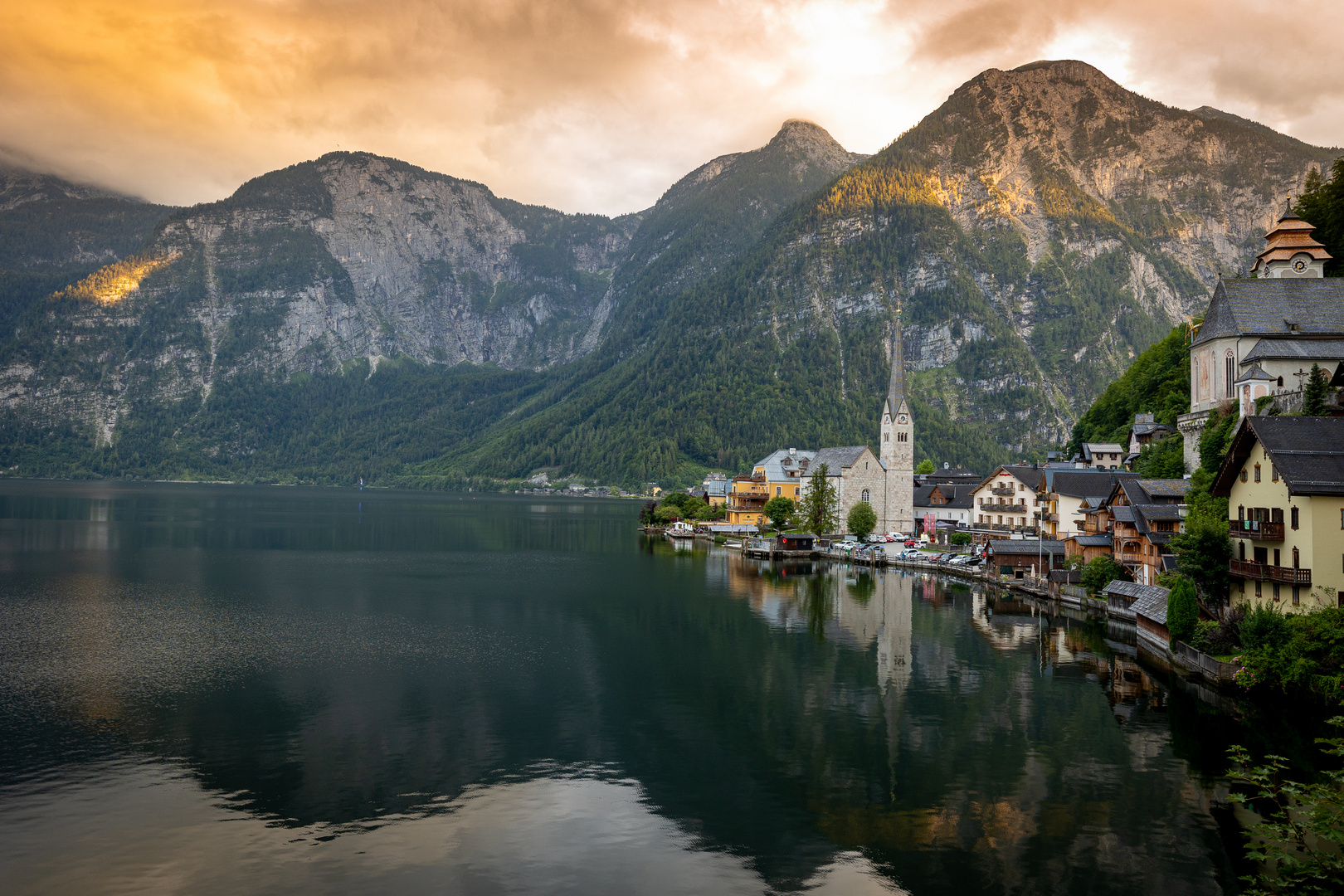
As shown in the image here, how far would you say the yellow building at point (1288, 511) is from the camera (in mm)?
35969

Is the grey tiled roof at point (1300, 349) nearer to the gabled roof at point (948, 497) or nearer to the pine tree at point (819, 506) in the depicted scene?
the gabled roof at point (948, 497)

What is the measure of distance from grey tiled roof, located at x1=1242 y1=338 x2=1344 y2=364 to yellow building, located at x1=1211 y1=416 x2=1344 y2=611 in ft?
72.0

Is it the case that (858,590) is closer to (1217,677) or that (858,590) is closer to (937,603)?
(937,603)

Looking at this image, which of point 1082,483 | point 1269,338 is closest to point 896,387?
point 1082,483

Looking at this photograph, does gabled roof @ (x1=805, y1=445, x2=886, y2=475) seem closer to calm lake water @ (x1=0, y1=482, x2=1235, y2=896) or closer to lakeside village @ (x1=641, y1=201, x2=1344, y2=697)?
lakeside village @ (x1=641, y1=201, x2=1344, y2=697)

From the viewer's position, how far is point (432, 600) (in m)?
68.8

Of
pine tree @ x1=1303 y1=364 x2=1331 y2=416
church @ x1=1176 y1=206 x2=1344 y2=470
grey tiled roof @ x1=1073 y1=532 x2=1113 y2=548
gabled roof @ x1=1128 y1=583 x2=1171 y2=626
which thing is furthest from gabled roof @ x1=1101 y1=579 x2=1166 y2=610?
church @ x1=1176 y1=206 x2=1344 y2=470

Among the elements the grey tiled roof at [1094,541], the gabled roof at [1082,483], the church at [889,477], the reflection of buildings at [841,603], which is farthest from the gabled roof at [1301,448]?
the church at [889,477]

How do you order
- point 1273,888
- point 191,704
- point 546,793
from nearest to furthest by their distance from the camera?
point 1273,888
point 546,793
point 191,704

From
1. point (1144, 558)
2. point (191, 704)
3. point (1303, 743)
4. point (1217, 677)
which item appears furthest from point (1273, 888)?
point (1144, 558)

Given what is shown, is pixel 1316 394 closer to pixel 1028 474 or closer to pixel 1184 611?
pixel 1184 611

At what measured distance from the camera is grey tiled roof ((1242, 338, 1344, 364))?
194ft

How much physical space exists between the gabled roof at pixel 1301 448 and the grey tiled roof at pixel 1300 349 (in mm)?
22694

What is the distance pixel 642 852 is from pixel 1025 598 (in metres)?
58.1
